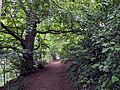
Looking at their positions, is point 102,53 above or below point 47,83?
above

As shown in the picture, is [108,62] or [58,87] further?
[58,87]

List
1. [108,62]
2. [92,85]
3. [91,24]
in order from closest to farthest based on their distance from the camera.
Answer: [108,62] < [92,85] < [91,24]

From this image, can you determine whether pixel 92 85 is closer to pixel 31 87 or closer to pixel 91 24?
pixel 91 24

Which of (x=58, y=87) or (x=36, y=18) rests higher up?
(x=36, y=18)

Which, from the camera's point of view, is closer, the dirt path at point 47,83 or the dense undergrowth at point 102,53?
the dense undergrowth at point 102,53

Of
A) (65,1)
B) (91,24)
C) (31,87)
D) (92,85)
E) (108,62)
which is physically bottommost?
(31,87)

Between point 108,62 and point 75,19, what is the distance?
13.4ft

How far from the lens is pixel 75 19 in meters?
8.58

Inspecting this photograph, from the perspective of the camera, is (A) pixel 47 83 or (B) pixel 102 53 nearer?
(B) pixel 102 53

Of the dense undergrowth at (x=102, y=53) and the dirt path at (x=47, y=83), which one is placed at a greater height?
the dense undergrowth at (x=102, y=53)

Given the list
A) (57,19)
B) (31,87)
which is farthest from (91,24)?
(31,87)

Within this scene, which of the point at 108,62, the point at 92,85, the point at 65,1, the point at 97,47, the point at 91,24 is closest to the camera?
the point at 108,62

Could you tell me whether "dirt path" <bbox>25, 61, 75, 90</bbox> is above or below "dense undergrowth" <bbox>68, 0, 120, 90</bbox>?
below

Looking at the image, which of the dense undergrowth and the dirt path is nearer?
the dense undergrowth
